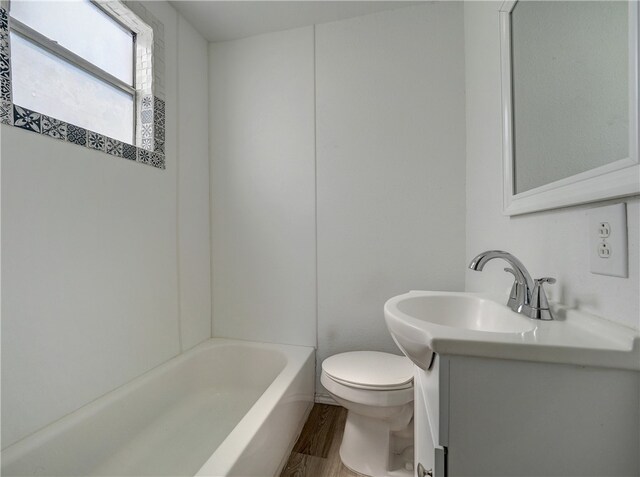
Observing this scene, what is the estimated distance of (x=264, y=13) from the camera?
1.73 meters

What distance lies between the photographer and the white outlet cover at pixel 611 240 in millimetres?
530

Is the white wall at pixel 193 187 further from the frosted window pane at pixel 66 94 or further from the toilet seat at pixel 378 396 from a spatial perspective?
the toilet seat at pixel 378 396

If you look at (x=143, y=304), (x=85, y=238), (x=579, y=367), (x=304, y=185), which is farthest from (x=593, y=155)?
(x=143, y=304)

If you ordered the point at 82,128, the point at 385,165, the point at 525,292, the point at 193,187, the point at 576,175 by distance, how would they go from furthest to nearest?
1. the point at 193,187
2. the point at 385,165
3. the point at 82,128
4. the point at 525,292
5. the point at 576,175

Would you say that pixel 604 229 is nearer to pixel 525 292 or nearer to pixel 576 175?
pixel 576 175

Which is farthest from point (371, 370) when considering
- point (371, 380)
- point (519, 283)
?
point (519, 283)

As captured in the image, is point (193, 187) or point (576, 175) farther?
point (193, 187)

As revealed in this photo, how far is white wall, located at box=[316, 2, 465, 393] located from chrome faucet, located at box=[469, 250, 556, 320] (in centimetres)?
89

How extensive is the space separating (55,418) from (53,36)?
154cm

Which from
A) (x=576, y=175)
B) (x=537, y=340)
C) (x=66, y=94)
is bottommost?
(x=537, y=340)

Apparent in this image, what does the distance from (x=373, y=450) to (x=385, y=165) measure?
4.89 feet

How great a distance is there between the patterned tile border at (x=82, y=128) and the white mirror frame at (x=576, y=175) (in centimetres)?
166

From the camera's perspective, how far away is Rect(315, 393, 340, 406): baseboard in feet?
5.94

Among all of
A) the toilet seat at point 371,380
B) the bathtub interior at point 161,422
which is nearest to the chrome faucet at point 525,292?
the toilet seat at point 371,380
